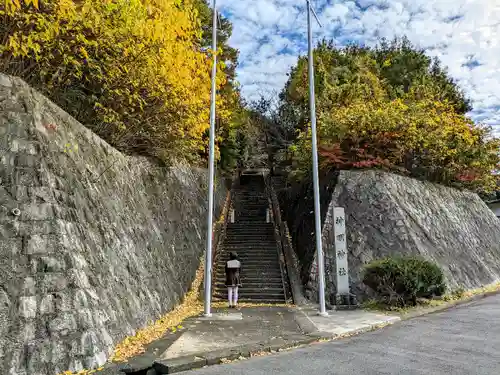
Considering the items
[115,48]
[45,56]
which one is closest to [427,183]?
[115,48]

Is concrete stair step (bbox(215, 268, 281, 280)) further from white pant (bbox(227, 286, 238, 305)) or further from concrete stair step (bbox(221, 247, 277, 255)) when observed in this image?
white pant (bbox(227, 286, 238, 305))

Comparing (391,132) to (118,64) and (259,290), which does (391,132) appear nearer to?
(259,290)

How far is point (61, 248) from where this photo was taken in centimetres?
539

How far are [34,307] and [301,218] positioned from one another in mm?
11982

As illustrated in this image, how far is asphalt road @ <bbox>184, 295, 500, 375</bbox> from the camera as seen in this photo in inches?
201

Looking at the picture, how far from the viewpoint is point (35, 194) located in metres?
5.46

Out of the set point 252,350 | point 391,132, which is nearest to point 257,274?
point 252,350

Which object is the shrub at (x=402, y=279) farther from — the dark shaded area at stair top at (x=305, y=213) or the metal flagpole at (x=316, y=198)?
the dark shaded area at stair top at (x=305, y=213)

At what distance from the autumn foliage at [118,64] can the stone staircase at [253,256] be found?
4.96 meters

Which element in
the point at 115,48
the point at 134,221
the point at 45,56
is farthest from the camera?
the point at 134,221

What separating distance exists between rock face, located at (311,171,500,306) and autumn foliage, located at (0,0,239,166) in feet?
19.4

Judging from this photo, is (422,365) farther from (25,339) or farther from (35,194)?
(35,194)

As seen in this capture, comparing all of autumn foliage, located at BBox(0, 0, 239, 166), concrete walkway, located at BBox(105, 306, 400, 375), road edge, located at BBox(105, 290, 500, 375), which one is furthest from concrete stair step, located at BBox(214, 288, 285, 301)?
autumn foliage, located at BBox(0, 0, 239, 166)

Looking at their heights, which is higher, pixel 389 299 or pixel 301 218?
pixel 301 218
